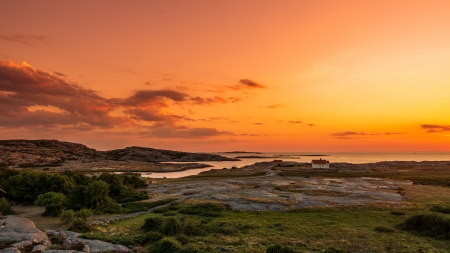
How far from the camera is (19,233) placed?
24594 millimetres

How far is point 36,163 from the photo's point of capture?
172 meters

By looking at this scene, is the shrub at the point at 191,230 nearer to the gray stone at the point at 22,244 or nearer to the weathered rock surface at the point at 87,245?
the weathered rock surface at the point at 87,245

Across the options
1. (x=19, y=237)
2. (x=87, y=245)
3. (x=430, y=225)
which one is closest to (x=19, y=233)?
(x=19, y=237)

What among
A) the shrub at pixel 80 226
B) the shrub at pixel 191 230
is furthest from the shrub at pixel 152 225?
the shrub at pixel 80 226

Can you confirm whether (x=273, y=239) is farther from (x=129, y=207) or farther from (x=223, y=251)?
(x=129, y=207)

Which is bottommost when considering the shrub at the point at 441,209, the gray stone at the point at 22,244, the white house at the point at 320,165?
the gray stone at the point at 22,244

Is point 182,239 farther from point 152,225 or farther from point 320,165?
point 320,165

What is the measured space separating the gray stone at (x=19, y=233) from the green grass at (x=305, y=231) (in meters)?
6.77

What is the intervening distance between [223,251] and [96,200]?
30.5 meters

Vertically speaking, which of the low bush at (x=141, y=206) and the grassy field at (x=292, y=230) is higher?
the grassy field at (x=292, y=230)

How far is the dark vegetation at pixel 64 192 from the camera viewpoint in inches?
1743

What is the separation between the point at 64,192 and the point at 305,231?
4652 centimetres

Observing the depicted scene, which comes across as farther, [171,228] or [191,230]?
[191,230]

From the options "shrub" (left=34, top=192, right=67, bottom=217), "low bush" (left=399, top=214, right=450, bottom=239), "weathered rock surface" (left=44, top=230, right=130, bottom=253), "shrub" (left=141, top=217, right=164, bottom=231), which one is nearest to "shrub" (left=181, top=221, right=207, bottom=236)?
"shrub" (left=141, top=217, right=164, bottom=231)
